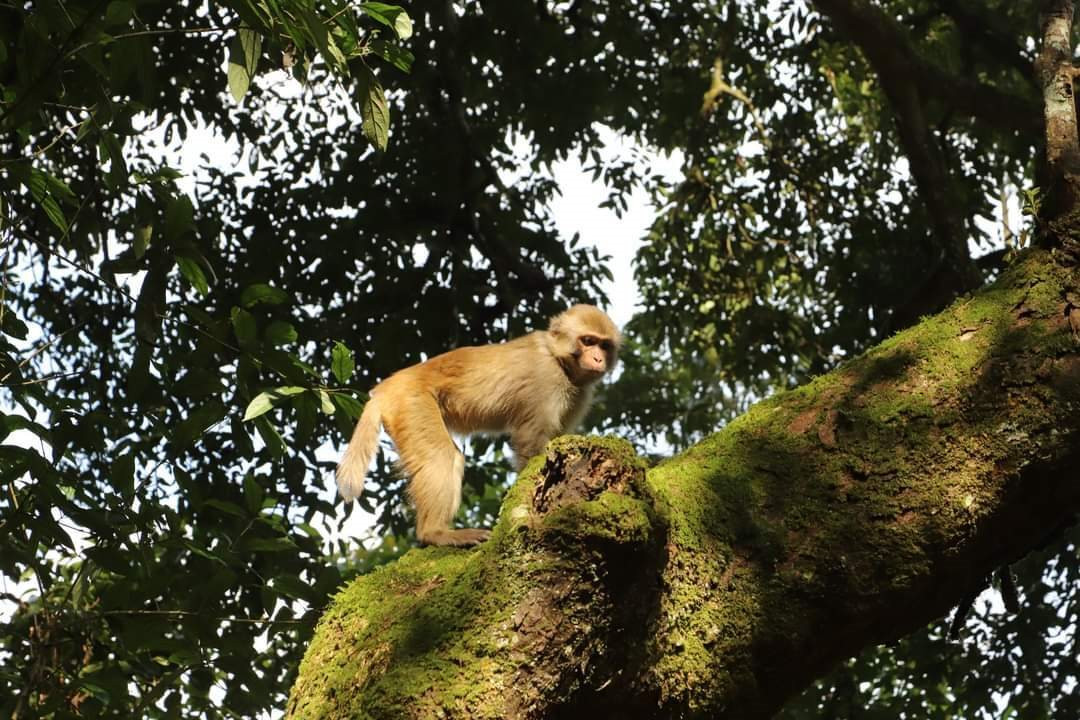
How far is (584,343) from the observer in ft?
19.9

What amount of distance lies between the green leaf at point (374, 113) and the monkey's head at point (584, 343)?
9.00 ft

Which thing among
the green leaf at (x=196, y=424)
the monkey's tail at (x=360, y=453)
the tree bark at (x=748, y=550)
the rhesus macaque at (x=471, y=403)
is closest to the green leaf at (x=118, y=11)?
the green leaf at (x=196, y=424)

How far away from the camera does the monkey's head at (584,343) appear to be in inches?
237

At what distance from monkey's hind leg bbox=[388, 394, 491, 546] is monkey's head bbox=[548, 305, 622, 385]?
34.8 inches

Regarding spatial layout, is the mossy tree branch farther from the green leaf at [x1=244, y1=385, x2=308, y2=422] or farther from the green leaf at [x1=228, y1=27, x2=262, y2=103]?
the green leaf at [x1=228, y1=27, x2=262, y2=103]

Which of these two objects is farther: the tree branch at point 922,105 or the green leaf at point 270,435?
the tree branch at point 922,105

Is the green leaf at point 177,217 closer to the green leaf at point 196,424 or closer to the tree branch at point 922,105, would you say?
the green leaf at point 196,424

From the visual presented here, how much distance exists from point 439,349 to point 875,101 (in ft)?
18.5

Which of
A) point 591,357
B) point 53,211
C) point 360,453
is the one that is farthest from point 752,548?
point 591,357

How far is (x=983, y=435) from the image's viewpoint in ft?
9.91

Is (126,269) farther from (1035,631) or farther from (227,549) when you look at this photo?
(1035,631)

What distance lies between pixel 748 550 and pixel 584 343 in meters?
3.14

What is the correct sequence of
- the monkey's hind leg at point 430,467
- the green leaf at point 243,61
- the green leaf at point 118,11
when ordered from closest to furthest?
the green leaf at point 118,11 < the green leaf at point 243,61 < the monkey's hind leg at point 430,467

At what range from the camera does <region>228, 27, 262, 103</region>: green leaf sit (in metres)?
3.16
